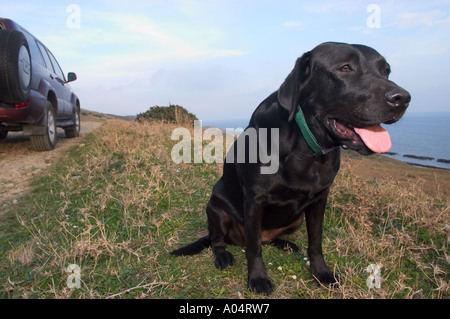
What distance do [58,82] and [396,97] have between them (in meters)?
7.11

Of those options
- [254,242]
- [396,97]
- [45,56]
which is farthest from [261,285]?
[45,56]

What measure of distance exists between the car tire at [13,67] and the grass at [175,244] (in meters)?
1.51

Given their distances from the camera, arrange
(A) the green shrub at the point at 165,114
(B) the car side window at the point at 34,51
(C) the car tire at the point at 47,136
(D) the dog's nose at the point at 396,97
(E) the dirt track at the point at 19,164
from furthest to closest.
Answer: (A) the green shrub at the point at 165,114, (C) the car tire at the point at 47,136, (B) the car side window at the point at 34,51, (E) the dirt track at the point at 19,164, (D) the dog's nose at the point at 396,97

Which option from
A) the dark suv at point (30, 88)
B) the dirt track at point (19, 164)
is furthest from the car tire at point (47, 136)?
the dirt track at point (19, 164)

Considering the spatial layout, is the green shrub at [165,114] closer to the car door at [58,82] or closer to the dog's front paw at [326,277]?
the car door at [58,82]

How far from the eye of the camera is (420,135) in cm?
1903

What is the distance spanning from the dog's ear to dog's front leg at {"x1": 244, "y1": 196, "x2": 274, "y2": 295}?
639 mm

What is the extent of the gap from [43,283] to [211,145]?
4984 mm

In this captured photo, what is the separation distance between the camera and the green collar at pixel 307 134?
90.1 inches

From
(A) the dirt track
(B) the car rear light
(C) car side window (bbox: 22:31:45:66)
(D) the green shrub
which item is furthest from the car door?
(D) the green shrub

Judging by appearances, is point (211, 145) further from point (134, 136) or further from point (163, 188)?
point (163, 188)

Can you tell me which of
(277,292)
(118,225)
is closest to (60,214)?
(118,225)
